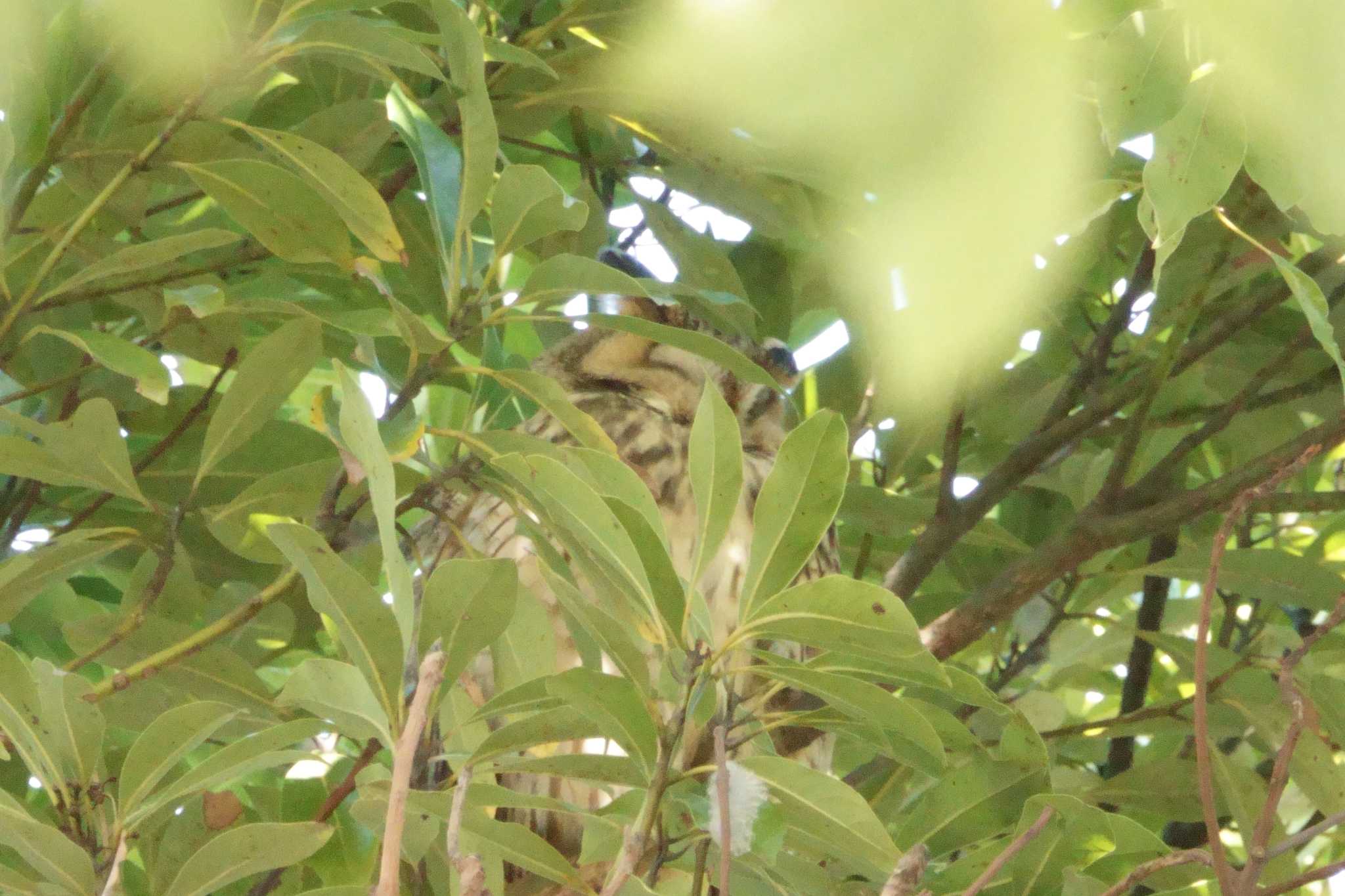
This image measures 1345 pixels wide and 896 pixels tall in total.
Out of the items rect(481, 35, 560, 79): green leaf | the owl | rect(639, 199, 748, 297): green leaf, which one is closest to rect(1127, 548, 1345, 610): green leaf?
the owl

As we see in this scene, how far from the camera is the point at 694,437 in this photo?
754mm

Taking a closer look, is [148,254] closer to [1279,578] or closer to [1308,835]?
[1308,835]

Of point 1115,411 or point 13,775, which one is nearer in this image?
point 13,775

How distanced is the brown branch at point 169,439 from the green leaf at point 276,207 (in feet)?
0.72

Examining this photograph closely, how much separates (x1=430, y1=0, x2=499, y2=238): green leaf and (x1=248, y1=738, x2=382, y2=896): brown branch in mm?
353

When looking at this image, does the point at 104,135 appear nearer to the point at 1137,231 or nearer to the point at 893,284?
the point at 893,284

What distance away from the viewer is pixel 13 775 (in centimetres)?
123

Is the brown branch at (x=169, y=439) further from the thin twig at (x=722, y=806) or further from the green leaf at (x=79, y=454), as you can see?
the thin twig at (x=722, y=806)

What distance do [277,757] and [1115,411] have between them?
888 millimetres

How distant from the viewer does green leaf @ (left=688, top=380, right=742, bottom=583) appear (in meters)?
0.75

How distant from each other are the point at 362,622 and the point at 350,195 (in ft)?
1.25

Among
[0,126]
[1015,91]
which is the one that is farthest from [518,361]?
[1015,91]

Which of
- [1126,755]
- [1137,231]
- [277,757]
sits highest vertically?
[1137,231]

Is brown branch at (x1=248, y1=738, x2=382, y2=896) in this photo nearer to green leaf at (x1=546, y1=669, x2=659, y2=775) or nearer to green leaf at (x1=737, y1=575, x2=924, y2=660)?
green leaf at (x1=546, y1=669, x2=659, y2=775)
